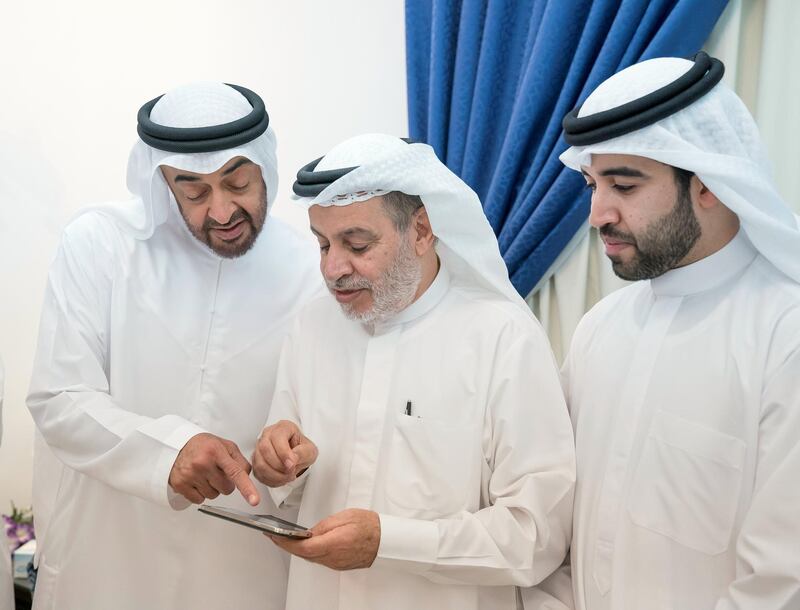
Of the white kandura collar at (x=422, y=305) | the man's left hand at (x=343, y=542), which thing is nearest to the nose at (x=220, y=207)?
the white kandura collar at (x=422, y=305)

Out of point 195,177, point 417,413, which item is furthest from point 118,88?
point 417,413

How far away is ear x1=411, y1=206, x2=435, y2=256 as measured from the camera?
7.09 ft

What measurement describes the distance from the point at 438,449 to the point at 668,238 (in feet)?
2.41

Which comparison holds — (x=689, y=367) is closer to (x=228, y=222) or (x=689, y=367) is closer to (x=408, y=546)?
(x=408, y=546)

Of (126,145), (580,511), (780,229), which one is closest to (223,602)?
(580,511)

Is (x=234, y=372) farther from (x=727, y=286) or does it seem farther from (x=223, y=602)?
(x=727, y=286)

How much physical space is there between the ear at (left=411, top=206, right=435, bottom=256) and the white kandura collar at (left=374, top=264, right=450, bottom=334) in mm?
91

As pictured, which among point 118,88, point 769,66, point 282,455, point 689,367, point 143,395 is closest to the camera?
point 689,367

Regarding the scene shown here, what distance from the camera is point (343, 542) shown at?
1812 mm

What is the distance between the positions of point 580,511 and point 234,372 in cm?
111

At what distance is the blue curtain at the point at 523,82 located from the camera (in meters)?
2.87

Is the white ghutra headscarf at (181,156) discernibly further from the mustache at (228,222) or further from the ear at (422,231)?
the ear at (422,231)

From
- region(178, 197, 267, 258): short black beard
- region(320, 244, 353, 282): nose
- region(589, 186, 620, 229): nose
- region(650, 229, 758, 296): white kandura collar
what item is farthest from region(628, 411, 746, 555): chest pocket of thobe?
region(178, 197, 267, 258): short black beard

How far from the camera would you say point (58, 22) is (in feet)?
13.2
